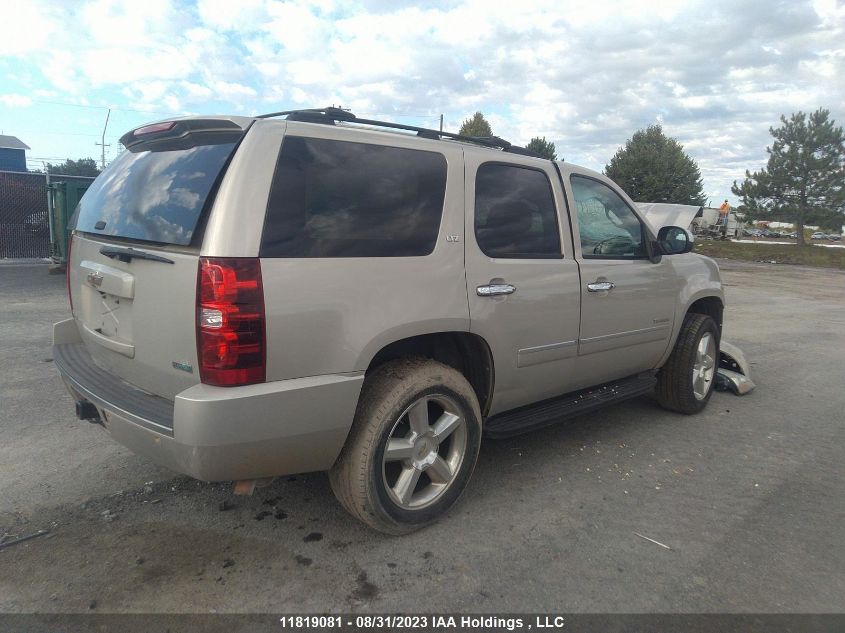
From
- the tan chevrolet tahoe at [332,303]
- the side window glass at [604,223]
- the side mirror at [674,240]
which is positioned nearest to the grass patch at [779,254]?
the side mirror at [674,240]

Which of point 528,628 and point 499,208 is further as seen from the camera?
point 499,208

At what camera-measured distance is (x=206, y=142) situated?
8.82 ft

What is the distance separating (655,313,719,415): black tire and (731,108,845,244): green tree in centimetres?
4167

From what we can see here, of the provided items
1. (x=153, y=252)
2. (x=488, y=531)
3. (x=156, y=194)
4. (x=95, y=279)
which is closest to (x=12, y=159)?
(x=95, y=279)

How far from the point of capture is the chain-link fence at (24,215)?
14.3 m

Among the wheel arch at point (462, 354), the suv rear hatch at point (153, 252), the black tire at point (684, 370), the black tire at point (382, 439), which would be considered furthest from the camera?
the black tire at point (684, 370)

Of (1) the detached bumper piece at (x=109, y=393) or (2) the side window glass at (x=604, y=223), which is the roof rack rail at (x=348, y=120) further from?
(1) the detached bumper piece at (x=109, y=393)

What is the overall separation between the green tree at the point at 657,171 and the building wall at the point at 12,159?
157 feet

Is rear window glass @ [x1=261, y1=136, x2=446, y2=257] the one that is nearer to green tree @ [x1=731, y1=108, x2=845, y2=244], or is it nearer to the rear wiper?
the rear wiper

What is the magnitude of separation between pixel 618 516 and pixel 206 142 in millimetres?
2792

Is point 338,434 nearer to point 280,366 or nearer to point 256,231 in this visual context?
point 280,366

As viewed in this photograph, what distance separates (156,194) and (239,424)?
1.17m

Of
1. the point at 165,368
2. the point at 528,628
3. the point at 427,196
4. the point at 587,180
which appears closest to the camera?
the point at 528,628

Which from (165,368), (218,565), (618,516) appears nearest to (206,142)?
(165,368)
